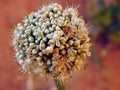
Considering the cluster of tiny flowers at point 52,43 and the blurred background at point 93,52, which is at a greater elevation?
the blurred background at point 93,52

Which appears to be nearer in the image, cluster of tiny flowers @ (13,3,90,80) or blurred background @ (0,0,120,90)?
cluster of tiny flowers @ (13,3,90,80)

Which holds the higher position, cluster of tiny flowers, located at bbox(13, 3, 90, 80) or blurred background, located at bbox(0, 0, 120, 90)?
blurred background, located at bbox(0, 0, 120, 90)

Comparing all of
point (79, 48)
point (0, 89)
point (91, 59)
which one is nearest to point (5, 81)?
point (0, 89)

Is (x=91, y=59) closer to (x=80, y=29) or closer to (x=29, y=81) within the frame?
(x=29, y=81)

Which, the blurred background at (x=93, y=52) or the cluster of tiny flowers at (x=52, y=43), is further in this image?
the blurred background at (x=93, y=52)
